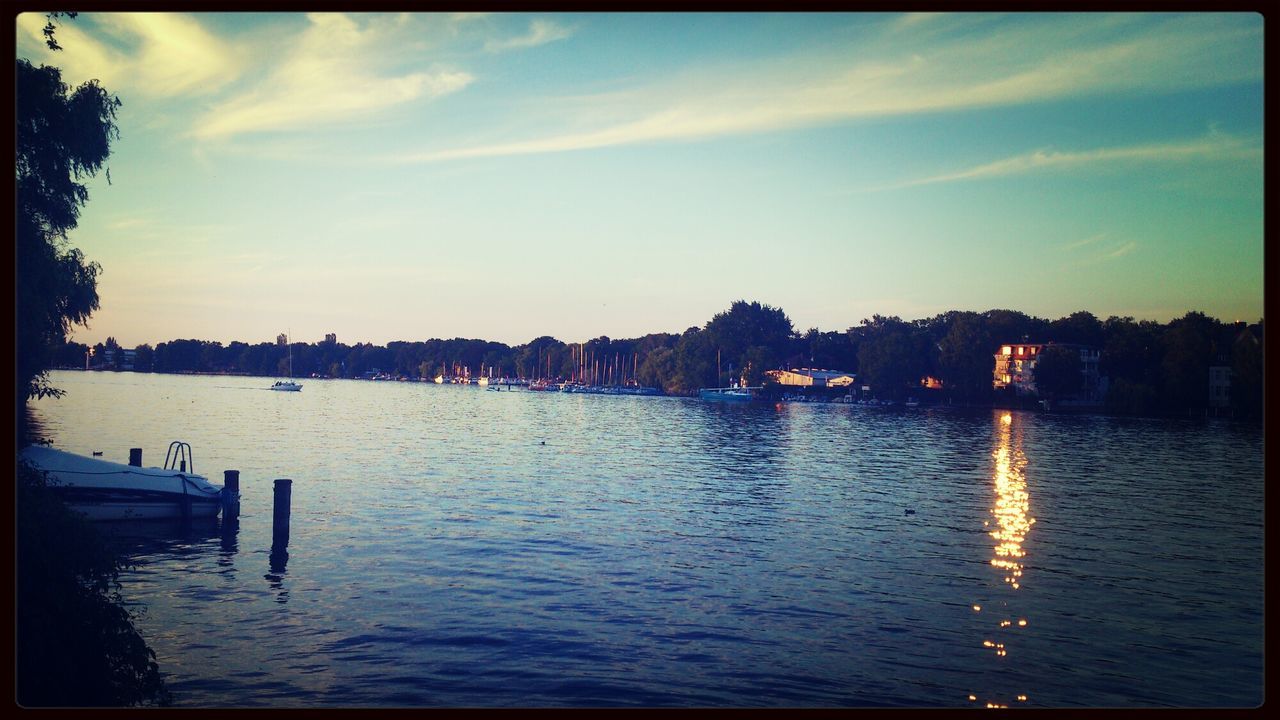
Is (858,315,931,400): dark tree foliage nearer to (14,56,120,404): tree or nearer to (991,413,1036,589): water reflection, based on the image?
(991,413,1036,589): water reflection

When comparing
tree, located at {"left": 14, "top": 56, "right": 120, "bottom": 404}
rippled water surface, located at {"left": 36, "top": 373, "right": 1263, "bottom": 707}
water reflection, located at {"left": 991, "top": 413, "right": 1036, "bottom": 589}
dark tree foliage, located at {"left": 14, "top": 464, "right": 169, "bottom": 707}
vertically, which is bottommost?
rippled water surface, located at {"left": 36, "top": 373, "right": 1263, "bottom": 707}

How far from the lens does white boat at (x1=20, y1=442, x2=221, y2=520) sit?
28.2m

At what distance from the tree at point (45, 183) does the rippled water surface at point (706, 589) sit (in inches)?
255

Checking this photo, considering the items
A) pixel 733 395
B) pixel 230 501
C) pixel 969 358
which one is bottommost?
pixel 230 501

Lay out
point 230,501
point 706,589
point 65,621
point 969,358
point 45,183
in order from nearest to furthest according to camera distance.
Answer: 1. point 65,621
2. point 45,183
3. point 706,589
4. point 230,501
5. point 969,358

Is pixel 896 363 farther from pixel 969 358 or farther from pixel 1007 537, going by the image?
pixel 1007 537

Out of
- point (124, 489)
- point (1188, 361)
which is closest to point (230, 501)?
point (124, 489)

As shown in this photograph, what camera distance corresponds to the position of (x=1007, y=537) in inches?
1230

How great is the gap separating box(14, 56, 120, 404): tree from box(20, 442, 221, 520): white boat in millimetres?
12795

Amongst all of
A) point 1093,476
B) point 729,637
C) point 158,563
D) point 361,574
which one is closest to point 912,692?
point 729,637

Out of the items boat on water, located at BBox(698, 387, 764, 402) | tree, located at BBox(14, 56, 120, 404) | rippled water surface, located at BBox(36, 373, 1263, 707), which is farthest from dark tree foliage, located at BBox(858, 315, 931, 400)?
tree, located at BBox(14, 56, 120, 404)

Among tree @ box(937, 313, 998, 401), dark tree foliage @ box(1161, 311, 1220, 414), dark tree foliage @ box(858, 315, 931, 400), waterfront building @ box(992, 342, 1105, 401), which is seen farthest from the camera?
dark tree foliage @ box(858, 315, 931, 400)

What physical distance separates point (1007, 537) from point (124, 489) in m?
31.2

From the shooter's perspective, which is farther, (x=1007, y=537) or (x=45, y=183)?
(x=1007, y=537)
